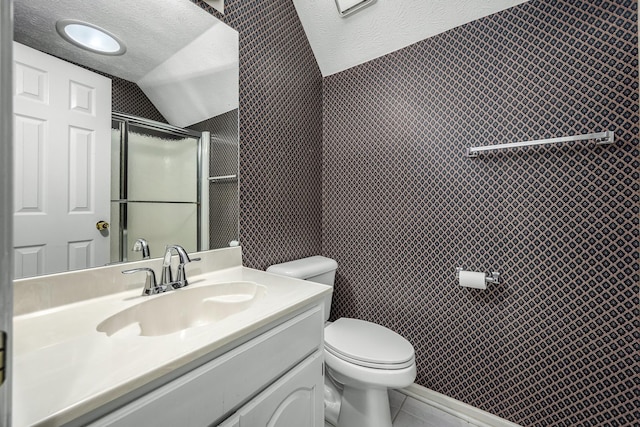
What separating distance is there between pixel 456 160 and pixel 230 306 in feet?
4.48

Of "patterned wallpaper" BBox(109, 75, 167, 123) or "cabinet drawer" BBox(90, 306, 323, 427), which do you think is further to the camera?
"patterned wallpaper" BBox(109, 75, 167, 123)

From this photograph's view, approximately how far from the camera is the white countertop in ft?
1.38

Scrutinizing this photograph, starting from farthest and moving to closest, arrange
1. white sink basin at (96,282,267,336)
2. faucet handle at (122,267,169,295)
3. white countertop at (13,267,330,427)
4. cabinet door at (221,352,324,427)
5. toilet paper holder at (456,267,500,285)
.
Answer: toilet paper holder at (456,267,500,285) → faucet handle at (122,267,169,295) → white sink basin at (96,282,267,336) → cabinet door at (221,352,324,427) → white countertop at (13,267,330,427)

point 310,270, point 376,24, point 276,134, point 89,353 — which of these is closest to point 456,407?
point 310,270

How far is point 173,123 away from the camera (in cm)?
112

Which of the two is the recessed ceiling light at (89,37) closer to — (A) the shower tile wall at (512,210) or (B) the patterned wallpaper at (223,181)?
(B) the patterned wallpaper at (223,181)

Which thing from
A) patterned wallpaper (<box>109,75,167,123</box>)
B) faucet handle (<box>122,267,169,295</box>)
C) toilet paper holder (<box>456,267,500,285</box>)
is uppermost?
patterned wallpaper (<box>109,75,167,123</box>)

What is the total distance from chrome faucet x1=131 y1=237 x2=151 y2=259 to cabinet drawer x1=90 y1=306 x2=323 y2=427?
0.59 metres

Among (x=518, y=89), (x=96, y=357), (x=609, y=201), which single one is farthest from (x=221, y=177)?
(x=609, y=201)

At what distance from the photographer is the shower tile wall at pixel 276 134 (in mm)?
1390

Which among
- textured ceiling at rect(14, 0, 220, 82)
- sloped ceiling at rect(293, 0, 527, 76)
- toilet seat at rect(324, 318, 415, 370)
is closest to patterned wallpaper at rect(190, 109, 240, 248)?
textured ceiling at rect(14, 0, 220, 82)

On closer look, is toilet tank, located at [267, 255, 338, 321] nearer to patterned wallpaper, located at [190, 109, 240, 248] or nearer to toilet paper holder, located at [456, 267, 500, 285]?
patterned wallpaper, located at [190, 109, 240, 248]

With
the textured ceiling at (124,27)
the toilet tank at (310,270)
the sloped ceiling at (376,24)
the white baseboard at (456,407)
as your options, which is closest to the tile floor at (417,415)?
the white baseboard at (456,407)

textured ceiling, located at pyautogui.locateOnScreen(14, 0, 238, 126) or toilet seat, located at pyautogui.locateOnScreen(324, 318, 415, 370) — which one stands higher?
textured ceiling, located at pyautogui.locateOnScreen(14, 0, 238, 126)
